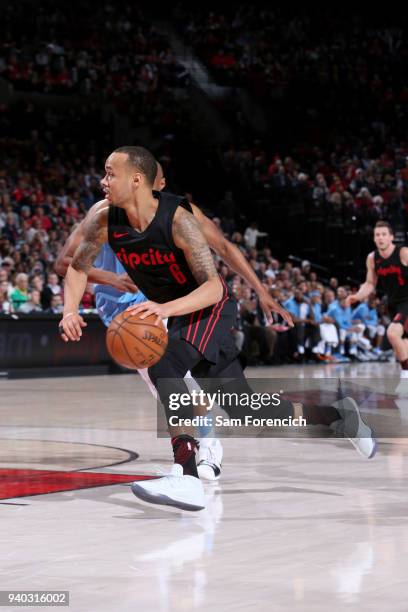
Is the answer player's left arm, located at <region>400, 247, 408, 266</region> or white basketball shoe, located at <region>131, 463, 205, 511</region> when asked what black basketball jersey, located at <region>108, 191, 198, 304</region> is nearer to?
white basketball shoe, located at <region>131, 463, 205, 511</region>

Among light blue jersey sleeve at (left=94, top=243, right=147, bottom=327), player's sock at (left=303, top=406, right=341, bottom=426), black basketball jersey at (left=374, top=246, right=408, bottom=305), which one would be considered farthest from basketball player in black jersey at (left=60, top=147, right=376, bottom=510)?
black basketball jersey at (left=374, top=246, right=408, bottom=305)

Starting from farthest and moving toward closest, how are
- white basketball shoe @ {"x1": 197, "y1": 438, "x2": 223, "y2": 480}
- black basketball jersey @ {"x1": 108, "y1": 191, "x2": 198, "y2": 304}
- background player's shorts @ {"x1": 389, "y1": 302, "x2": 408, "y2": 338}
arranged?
1. background player's shorts @ {"x1": 389, "y1": 302, "x2": 408, "y2": 338}
2. white basketball shoe @ {"x1": 197, "y1": 438, "x2": 223, "y2": 480}
3. black basketball jersey @ {"x1": 108, "y1": 191, "x2": 198, "y2": 304}

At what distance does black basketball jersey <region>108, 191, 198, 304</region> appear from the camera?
19.7 feet

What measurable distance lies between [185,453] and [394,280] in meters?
→ 7.04

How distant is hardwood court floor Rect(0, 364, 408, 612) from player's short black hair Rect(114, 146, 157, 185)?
181 cm

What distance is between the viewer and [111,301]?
8.52 meters

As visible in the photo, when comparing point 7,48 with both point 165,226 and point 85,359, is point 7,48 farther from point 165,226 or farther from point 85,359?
point 165,226

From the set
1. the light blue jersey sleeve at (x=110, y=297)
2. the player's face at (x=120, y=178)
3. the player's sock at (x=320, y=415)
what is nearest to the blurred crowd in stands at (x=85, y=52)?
the light blue jersey sleeve at (x=110, y=297)

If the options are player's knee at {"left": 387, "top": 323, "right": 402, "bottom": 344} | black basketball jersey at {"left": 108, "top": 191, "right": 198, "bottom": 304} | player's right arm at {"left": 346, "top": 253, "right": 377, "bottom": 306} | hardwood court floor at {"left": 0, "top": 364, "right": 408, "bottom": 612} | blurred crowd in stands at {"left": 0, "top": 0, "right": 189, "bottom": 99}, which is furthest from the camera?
blurred crowd in stands at {"left": 0, "top": 0, "right": 189, "bottom": 99}

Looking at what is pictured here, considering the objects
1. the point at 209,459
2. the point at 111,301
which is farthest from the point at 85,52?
the point at 209,459

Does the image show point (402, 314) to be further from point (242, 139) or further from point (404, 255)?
point (242, 139)

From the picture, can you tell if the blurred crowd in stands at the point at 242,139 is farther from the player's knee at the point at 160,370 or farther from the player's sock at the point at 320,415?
the player's knee at the point at 160,370

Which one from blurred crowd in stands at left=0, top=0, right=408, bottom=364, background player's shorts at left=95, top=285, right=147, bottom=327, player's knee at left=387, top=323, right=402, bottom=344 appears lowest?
player's knee at left=387, top=323, right=402, bottom=344

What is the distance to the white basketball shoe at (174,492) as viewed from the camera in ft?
19.0
